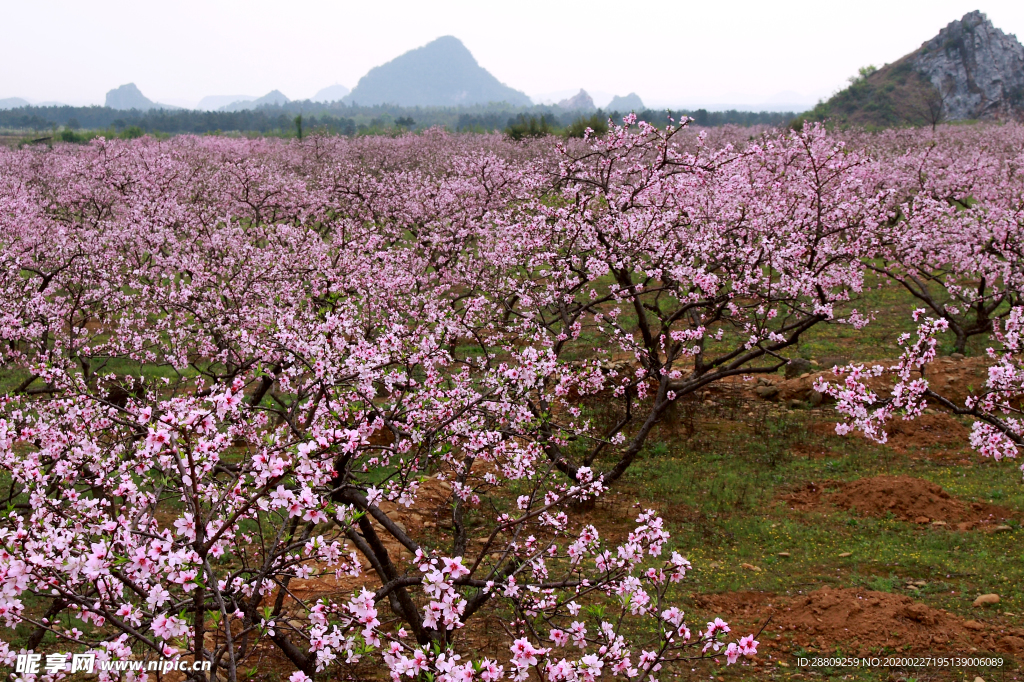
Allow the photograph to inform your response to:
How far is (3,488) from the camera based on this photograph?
512 inches

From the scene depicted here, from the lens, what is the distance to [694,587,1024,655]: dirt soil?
814 centimetres

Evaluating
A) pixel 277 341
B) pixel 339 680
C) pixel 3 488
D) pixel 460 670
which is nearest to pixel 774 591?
pixel 339 680

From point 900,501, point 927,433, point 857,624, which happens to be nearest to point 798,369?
point 927,433

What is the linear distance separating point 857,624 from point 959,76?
13477 centimetres

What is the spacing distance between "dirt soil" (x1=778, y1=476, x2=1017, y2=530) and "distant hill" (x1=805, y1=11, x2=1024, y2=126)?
101394 mm

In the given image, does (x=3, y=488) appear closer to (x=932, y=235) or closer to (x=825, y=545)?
(x=825, y=545)

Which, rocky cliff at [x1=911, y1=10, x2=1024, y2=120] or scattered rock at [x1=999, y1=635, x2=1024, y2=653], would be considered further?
rocky cliff at [x1=911, y1=10, x2=1024, y2=120]

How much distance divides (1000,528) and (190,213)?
26483 mm

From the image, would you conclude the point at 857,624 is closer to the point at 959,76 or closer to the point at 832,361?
the point at 832,361

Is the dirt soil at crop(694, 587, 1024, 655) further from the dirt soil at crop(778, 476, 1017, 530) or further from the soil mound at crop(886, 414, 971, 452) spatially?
the soil mound at crop(886, 414, 971, 452)

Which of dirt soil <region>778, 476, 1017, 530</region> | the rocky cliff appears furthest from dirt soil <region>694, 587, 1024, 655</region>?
the rocky cliff

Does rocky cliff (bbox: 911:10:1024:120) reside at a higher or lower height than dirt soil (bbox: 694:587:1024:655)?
higher

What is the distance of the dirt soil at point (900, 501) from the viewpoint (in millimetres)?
11617

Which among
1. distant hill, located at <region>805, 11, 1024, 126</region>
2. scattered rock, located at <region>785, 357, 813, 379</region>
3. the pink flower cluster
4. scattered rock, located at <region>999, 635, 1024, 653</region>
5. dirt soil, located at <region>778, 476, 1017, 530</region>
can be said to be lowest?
dirt soil, located at <region>778, 476, 1017, 530</region>
